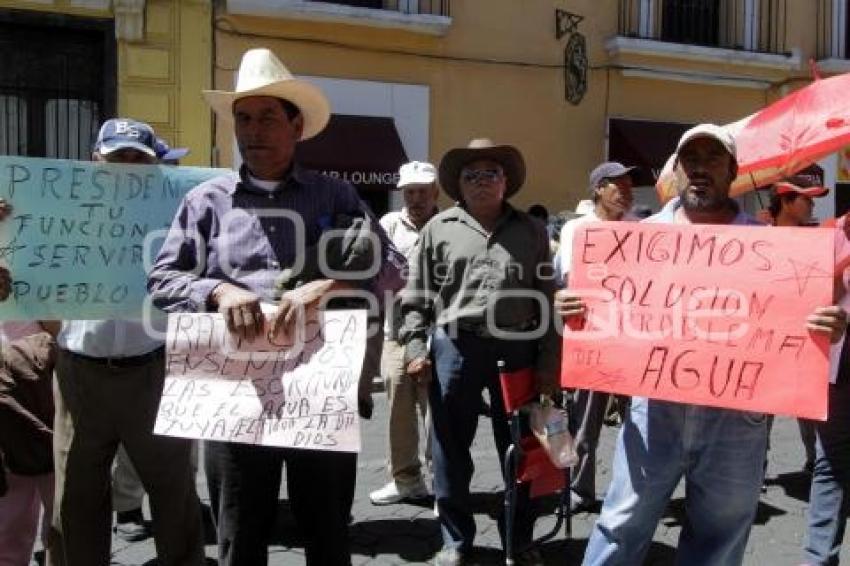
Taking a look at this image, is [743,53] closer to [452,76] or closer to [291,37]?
[452,76]

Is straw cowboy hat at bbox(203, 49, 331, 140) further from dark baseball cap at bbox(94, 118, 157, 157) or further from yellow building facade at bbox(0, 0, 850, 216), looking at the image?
yellow building facade at bbox(0, 0, 850, 216)

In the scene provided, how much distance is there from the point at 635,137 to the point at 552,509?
864 centimetres

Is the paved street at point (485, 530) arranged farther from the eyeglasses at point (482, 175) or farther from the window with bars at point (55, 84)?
the window with bars at point (55, 84)

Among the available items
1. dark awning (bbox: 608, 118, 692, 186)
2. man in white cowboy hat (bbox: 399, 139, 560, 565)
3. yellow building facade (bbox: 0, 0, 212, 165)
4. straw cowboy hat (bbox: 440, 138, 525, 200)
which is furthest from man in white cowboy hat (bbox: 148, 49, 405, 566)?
dark awning (bbox: 608, 118, 692, 186)

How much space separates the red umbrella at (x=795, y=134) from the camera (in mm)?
3492

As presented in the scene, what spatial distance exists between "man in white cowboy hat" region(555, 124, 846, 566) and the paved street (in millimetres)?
1475

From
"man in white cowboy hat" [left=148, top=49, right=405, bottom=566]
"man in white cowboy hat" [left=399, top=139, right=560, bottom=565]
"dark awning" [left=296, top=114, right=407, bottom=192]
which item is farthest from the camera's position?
"dark awning" [left=296, top=114, right=407, bottom=192]

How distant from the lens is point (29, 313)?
3281 mm

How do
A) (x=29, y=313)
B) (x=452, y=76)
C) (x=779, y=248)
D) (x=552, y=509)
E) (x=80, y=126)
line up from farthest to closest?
1. (x=452, y=76)
2. (x=80, y=126)
3. (x=552, y=509)
4. (x=29, y=313)
5. (x=779, y=248)

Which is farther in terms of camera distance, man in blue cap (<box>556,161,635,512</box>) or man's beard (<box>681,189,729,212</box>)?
man in blue cap (<box>556,161,635,512</box>)

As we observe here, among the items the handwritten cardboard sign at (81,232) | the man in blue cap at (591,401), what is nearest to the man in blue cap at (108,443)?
the handwritten cardboard sign at (81,232)

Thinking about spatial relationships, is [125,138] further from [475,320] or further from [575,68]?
[575,68]

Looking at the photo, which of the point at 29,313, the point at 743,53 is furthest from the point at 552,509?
the point at 743,53

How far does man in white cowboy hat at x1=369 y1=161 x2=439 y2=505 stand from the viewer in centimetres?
537
